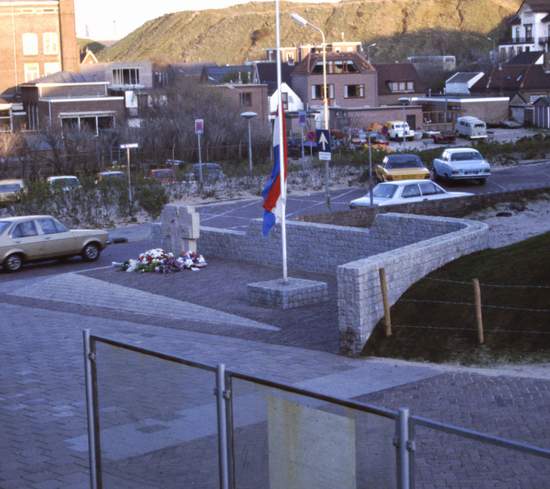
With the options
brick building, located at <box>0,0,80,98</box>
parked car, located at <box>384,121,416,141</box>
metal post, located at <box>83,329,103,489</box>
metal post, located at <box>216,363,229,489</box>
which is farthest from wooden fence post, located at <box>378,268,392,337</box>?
brick building, located at <box>0,0,80,98</box>

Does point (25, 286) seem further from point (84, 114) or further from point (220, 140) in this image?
point (84, 114)

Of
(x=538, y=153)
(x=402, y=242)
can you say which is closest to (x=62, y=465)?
(x=402, y=242)

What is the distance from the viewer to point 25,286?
77.4 feet

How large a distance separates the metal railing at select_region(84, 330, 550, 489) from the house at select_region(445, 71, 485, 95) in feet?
313

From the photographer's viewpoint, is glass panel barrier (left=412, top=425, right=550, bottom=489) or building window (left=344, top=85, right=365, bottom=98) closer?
glass panel barrier (left=412, top=425, right=550, bottom=489)

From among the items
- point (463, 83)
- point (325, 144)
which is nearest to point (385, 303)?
point (325, 144)

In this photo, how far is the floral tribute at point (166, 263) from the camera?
75.6ft

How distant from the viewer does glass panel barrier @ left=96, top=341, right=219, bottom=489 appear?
717 centimetres

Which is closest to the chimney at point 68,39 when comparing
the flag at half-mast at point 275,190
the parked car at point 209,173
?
the parked car at point 209,173

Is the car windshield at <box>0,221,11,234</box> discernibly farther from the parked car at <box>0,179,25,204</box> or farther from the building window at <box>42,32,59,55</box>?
the building window at <box>42,32,59,55</box>

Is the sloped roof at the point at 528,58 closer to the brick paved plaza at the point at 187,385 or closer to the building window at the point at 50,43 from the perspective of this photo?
the building window at the point at 50,43

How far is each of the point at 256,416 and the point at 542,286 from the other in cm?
940

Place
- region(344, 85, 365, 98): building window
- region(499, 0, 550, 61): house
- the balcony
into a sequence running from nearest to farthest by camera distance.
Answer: region(344, 85, 365, 98): building window → region(499, 0, 550, 61): house → the balcony

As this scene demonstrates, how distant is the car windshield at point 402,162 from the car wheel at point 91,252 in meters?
15.6
